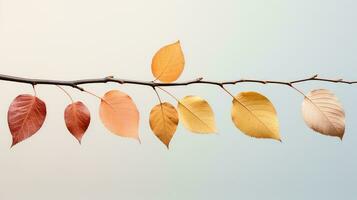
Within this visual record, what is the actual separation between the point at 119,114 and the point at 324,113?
0.10 metres

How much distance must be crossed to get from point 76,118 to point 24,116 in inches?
0.9

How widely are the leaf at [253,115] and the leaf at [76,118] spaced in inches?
2.9

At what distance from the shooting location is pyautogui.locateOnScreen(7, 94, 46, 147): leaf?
0.19 metres

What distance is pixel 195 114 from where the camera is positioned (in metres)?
0.20

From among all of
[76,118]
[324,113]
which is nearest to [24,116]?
[76,118]

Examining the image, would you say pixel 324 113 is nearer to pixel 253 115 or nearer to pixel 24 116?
pixel 253 115

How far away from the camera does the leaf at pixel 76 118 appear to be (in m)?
0.20

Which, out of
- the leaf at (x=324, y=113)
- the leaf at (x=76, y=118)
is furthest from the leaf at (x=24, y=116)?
the leaf at (x=324, y=113)

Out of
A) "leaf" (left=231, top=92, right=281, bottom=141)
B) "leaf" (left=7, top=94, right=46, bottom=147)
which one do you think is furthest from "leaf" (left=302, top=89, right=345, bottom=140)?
"leaf" (left=7, top=94, right=46, bottom=147)

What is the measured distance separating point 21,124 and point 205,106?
0.09 m

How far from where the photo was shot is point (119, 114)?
19 centimetres

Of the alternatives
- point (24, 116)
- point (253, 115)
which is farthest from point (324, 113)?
point (24, 116)

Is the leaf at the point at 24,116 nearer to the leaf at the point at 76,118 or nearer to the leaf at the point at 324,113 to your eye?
the leaf at the point at 76,118

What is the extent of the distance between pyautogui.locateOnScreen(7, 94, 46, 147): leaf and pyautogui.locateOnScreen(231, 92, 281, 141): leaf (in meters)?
0.09
